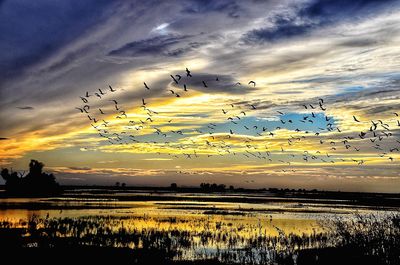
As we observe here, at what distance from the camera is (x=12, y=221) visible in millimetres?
39906

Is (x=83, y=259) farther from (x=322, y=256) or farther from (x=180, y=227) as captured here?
(x=180, y=227)

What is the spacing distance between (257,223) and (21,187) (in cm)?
8389

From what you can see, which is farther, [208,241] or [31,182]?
A: [31,182]

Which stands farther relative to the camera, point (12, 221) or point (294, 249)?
point (12, 221)

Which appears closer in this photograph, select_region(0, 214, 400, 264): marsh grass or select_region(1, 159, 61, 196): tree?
select_region(0, 214, 400, 264): marsh grass

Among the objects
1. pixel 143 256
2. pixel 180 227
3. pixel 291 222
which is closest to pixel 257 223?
pixel 291 222

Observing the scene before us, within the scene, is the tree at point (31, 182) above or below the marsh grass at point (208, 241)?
above

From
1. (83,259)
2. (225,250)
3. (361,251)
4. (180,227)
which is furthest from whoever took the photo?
(180,227)

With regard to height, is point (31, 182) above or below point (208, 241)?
above

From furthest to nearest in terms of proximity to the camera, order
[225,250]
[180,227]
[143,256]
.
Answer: [180,227]
[225,250]
[143,256]

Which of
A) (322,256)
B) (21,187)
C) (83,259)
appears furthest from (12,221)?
(21,187)

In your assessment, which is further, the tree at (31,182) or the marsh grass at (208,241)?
the tree at (31,182)

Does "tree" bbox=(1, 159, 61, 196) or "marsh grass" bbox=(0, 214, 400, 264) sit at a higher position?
"tree" bbox=(1, 159, 61, 196)

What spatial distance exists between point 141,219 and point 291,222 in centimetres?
1509
